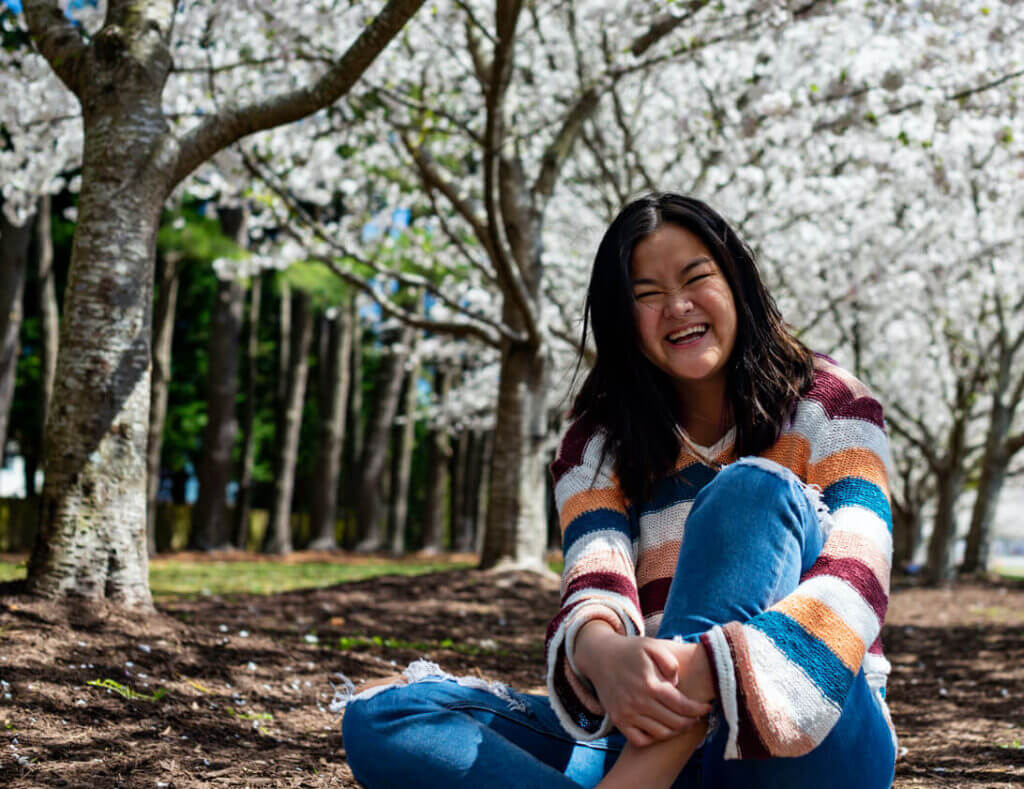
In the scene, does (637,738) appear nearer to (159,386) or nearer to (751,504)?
(751,504)

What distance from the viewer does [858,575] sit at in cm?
175

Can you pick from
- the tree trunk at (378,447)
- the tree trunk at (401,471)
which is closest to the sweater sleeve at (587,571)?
the tree trunk at (378,447)

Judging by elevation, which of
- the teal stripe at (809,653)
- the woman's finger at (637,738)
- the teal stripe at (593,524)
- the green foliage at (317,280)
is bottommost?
the woman's finger at (637,738)

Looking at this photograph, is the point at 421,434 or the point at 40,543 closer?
the point at 40,543

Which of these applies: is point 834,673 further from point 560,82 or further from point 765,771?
point 560,82

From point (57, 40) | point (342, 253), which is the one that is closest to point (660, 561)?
point (57, 40)

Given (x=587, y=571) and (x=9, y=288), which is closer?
(x=587, y=571)

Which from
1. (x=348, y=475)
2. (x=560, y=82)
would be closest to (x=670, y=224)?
(x=560, y=82)

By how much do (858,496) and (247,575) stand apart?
32.6 feet

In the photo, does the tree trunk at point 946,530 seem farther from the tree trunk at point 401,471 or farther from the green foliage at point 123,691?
the green foliage at point 123,691

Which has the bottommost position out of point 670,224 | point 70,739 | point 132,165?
point 70,739

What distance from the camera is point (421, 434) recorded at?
26.6 m

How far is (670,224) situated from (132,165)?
3.20 meters

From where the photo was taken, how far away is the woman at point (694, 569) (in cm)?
161
